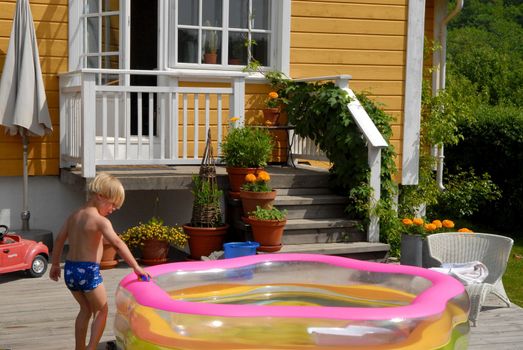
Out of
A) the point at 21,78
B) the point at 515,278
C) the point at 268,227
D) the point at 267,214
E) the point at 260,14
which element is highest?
the point at 260,14

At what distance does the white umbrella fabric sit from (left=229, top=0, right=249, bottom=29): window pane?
88.9 inches

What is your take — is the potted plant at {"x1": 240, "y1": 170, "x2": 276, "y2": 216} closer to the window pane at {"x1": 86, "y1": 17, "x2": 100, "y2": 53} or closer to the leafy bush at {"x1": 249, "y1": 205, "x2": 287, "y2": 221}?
the leafy bush at {"x1": 249, "y1": 205, "x2": 287, "y2": 221}

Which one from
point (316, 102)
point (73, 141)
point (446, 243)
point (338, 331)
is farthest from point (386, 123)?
point (338, 331)

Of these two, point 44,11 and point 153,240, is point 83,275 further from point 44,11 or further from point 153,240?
point 44,11

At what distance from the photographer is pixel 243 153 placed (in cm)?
796

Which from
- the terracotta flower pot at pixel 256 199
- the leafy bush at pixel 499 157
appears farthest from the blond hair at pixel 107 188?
the leafy bush at pixel 499 157

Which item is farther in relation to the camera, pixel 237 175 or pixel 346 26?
pixel 346 26

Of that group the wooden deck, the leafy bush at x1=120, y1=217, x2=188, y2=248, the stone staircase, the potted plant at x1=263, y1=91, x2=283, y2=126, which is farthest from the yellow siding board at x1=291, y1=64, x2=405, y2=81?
the wooden deck

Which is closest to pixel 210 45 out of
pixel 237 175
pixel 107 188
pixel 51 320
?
pixel 237 175

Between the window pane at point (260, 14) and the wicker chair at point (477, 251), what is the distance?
3.75 metres

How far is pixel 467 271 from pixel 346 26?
162 inches

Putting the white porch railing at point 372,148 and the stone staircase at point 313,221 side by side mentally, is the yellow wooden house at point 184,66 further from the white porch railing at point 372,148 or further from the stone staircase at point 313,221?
the stone staircase at point 313,221

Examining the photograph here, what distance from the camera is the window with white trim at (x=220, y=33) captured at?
9058mm

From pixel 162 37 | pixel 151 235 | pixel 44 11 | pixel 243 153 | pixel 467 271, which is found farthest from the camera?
pixel 162 37
